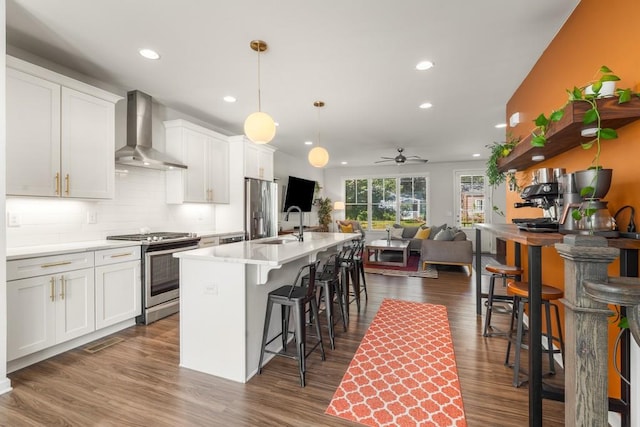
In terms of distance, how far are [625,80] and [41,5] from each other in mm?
3877

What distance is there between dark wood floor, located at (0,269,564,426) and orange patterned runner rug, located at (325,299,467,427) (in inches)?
3.3

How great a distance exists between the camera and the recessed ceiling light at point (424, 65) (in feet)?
9.76

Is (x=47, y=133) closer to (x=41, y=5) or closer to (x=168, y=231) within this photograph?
(x=41, y=5)

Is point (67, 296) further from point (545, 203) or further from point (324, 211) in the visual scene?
point (324, 211)

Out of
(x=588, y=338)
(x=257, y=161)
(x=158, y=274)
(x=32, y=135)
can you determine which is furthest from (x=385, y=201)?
(x=588, y=338)

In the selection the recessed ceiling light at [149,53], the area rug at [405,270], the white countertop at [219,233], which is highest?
the recessed ceiling light at [149,53]

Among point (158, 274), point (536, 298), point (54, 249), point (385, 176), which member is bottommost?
point (158, 274)

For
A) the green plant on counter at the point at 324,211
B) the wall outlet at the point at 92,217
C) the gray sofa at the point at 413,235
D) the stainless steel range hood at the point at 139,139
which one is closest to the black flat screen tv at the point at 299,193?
the green plant on counter at the point at 324,211

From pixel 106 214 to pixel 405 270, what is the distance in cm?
507

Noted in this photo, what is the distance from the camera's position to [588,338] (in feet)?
3.03

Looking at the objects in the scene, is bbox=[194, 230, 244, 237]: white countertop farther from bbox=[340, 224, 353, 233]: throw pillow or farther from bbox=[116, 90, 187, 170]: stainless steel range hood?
bbox=[340, 224, 353, 233]: throw pillow

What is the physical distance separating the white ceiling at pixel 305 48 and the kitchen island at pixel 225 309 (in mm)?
1855

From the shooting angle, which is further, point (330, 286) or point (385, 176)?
point (385, 176)

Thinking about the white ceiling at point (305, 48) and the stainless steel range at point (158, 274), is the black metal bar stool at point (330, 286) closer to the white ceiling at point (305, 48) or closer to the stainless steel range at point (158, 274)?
the stainless steel range at point (158, 274)
